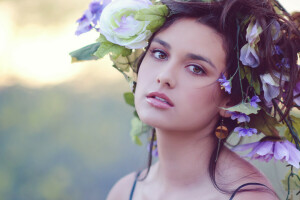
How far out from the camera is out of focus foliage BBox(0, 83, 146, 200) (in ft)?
16.1

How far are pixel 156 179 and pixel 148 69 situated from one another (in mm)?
662

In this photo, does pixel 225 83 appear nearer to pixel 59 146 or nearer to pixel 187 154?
pixel 187 154

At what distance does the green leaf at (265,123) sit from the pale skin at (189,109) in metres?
0.16

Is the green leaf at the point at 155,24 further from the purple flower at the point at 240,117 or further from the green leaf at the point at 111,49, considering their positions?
the purple flower at the point at 240,117

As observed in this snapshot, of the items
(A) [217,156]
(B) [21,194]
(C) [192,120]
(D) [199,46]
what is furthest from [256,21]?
(B) [21,194]

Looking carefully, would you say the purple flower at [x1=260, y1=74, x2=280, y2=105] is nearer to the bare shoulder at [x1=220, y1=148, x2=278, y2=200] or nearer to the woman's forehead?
the woman's forehead

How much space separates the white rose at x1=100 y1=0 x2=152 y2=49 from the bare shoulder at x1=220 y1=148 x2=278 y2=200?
2.41 ft

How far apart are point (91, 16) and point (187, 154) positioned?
34.3 inches

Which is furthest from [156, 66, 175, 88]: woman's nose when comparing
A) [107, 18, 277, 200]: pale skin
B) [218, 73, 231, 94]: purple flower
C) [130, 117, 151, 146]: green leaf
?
[130, 117, 151, 146]: green leaf

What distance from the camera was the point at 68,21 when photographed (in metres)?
5.27

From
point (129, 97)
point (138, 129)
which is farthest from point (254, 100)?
point (138, 129)

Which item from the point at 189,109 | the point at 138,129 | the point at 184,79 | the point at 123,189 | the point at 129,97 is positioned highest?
the point at 184,79

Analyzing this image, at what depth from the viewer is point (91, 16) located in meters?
2.50

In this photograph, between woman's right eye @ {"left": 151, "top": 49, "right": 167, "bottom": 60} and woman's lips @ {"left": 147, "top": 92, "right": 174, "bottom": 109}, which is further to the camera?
woman's right eye @ {"left": 151, "top": 49, "right": 167, "bottom": 60}
